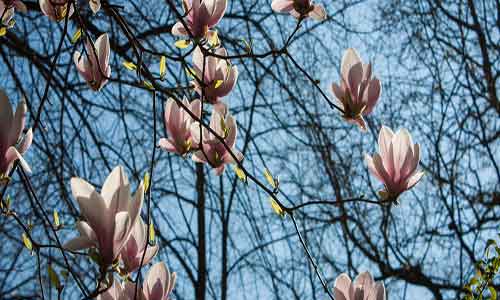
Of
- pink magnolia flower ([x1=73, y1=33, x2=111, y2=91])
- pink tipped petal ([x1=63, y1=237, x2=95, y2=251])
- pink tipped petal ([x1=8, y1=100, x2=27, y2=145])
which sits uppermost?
pink magnolia flower ([x1=73, y1=33, x2=111, y2=91])

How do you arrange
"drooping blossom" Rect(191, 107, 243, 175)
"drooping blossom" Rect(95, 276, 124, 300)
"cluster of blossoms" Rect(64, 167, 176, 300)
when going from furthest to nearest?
"drooping blossom" Rect(191, 107, 243, 175) → "drooping blossom" Rect(95, 276, 124, 300) → "cluster of blossoms" Rect(64, 167, 176, 300)

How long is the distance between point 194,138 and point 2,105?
0.80 ft

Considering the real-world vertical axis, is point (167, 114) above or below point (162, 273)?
above

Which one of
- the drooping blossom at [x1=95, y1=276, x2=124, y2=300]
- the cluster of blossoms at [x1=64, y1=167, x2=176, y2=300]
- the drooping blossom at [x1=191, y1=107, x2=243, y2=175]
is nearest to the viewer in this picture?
the cluster of blossoms at [x1=64, y1=167, x2=176, y2=300]

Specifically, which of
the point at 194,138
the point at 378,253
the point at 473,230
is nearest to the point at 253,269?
the point at 378,253

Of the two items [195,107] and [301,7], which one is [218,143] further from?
[301,7]

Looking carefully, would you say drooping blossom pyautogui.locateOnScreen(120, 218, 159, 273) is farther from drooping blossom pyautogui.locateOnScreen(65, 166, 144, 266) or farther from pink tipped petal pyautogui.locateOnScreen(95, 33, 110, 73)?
pink tipped petal pyautogui.locateOnScreen(95, 33, 110, 73)

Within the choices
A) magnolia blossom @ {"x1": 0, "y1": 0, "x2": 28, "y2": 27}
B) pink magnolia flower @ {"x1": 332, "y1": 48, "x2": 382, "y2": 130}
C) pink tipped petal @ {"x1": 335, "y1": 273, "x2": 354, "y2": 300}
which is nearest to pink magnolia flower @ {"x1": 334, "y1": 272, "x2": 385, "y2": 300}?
pink tipped petal @ {"x1": 335, "y1": 273, "x2": 354, "y2": 300}

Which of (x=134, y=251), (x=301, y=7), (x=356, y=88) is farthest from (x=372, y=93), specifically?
(x=134, y=251)

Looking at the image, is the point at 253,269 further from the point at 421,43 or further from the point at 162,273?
the point at 162,273

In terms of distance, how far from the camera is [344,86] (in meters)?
0.65

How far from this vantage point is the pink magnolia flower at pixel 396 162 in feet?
2.00

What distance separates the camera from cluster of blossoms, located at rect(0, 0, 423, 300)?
0.45 m

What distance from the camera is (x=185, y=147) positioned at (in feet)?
2.24
